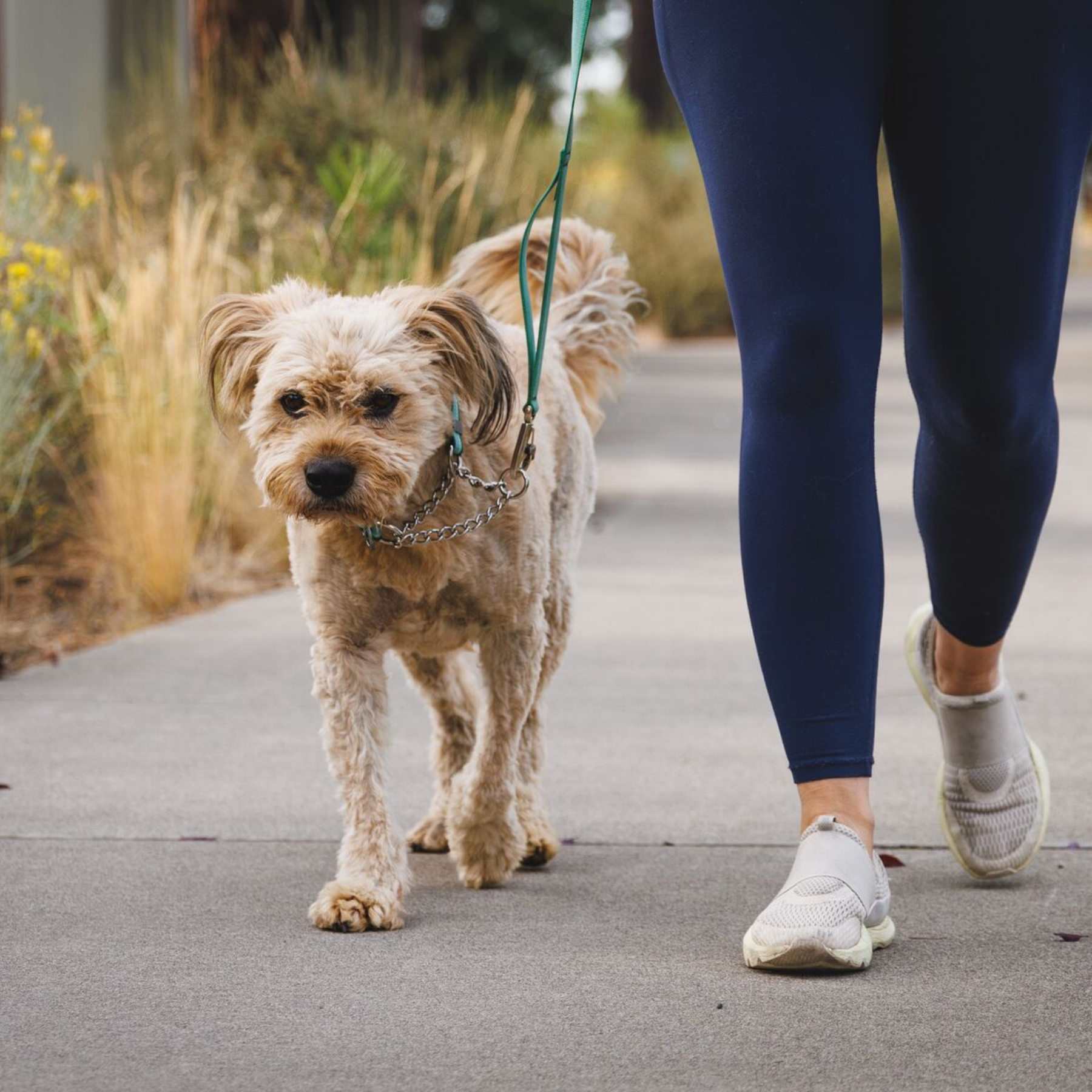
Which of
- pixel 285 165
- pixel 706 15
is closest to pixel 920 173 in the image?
pixel 706 15

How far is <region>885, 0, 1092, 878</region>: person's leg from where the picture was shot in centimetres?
277

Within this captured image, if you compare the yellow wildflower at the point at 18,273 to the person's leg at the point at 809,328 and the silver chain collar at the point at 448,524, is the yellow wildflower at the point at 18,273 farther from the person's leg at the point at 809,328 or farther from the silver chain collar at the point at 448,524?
the person's leg at the point at 809,328

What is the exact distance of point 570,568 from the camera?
12.7 ft

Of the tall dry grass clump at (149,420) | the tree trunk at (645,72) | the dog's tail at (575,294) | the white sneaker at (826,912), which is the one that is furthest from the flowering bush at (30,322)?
the tree trunk at (645,72)

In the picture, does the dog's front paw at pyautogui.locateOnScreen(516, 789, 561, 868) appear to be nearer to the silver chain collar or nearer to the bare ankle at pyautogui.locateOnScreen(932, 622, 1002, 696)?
the silver chain collar

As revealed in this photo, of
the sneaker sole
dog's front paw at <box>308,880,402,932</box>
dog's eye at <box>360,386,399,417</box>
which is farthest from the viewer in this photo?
dog's eye at <box>360,386,399,417</box>

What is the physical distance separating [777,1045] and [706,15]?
1.59 m

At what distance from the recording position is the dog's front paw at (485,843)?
3289 millimetres

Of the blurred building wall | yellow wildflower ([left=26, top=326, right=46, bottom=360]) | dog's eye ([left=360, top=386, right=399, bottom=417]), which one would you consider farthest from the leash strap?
the blurred building wall

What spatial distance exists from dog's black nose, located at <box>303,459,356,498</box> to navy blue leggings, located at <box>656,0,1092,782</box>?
2.21 ft

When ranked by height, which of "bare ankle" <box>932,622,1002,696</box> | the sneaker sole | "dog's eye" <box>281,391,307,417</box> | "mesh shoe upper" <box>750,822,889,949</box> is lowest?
the sneaker sole

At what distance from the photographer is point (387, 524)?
316 centimetres

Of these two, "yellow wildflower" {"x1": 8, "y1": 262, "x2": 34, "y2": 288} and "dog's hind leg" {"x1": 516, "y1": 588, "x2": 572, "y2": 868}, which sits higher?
"yellow wildflower" {"x1": 8, "y1": 262, "x2": 34, "y2": 288}

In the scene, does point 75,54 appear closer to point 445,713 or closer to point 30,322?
point 30,322
